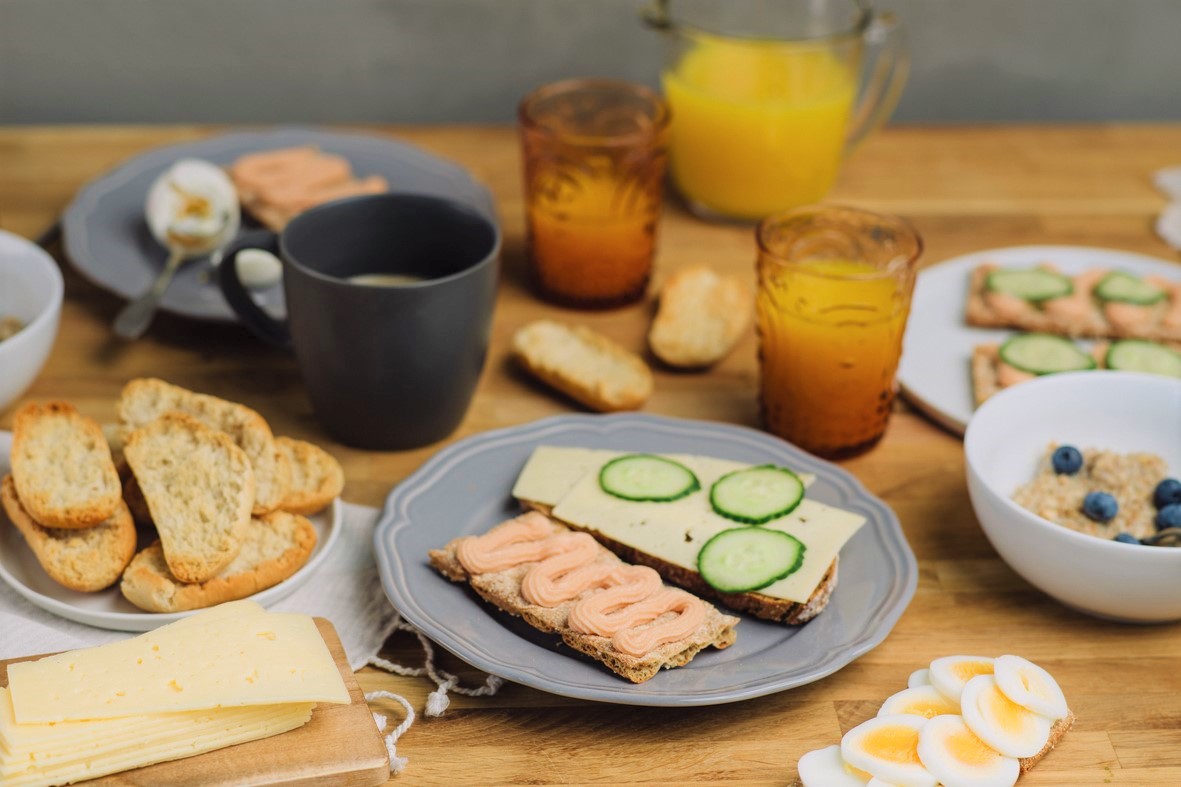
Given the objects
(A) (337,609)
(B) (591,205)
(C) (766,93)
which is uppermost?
(C) (766,93)

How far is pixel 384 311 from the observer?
5.11 feet

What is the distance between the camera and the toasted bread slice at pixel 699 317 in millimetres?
1915

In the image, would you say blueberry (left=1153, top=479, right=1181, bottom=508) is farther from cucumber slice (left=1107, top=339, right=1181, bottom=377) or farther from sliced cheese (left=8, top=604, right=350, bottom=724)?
sliced cheese (left=8, top=604, right=350, bottom=724)

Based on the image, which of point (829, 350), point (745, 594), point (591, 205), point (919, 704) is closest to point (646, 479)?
point (745, 594)

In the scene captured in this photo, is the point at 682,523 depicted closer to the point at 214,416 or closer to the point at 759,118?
the point at 214,416

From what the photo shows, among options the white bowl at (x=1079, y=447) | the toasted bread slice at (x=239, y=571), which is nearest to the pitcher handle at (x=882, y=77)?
the white bowl at (x=1079, y=447)

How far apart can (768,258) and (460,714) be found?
746 mm

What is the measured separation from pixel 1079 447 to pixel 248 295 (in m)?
1.16

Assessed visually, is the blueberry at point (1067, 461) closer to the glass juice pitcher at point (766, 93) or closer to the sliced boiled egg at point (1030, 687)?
the sliced boiled egg at point (1030, 687)

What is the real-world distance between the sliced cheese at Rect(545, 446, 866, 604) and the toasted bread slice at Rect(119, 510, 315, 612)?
0.99 feet

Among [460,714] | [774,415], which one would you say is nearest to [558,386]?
[774,415]

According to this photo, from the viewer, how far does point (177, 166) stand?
2.09 metres

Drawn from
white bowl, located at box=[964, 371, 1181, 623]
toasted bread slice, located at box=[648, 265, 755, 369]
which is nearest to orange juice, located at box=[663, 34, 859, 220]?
toasted bread slice, located at box=[648, 265, 755, 369]

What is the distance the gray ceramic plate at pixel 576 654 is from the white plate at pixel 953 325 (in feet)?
1.01
